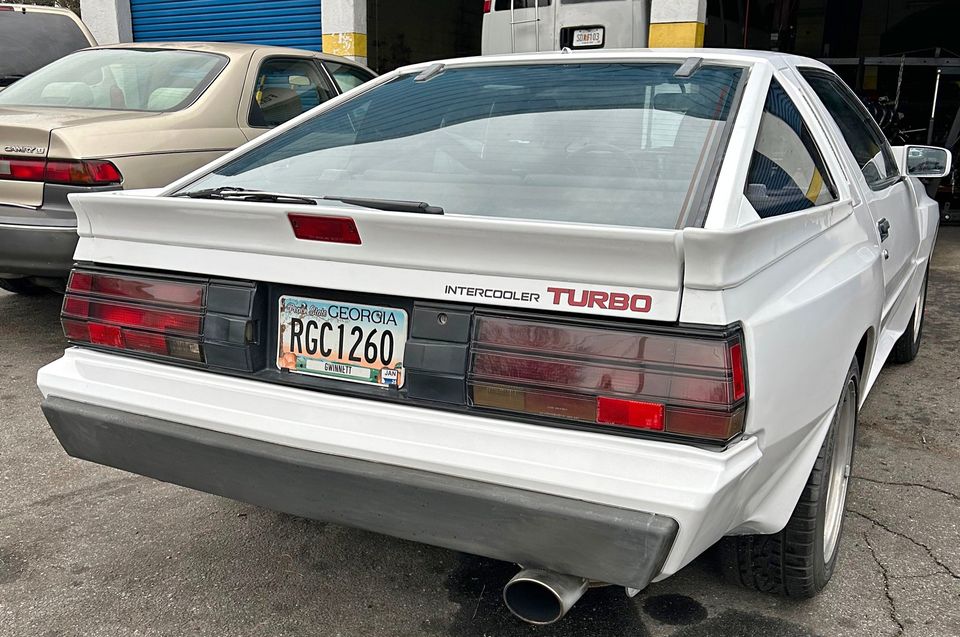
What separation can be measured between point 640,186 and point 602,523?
0.91 metres

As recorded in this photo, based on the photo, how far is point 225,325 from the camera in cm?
216

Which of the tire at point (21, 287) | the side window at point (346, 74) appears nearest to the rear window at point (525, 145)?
the side window at point (346, 74)

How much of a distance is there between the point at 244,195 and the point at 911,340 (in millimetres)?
3813

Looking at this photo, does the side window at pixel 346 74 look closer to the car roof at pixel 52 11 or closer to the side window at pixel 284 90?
the side window at pixel 284 90

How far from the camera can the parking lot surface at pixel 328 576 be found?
2404 millimetres

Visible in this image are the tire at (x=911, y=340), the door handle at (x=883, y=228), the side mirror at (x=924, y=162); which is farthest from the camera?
the tire at (x=911, y=340)

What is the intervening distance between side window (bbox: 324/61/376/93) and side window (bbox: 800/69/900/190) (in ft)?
11.7

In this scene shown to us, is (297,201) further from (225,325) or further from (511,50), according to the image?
(511,50)

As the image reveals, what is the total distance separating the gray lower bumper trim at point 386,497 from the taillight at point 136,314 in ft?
0.61

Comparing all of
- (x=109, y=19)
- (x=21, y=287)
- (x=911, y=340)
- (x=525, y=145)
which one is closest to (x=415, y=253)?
(x=525, y=145)

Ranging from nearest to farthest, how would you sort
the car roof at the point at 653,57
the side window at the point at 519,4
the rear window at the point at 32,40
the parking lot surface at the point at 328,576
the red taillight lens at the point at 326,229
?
1. the red taillight lens at the point at 326,229
2. the parking lot surface at the point at 328,576
3. the car roof at the point at 653,57
4. the rear window at the point at 32,40
5. the side window at the point at 519,4

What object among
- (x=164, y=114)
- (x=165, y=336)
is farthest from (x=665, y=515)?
(x=164, y=114)

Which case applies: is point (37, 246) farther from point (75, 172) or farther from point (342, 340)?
point (342, 340)

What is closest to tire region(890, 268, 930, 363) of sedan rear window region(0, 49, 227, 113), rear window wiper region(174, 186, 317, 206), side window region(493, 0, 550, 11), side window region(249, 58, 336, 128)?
rear window wiper region(174, 186, 317, 206)
